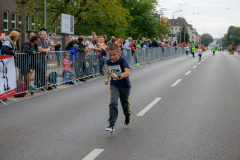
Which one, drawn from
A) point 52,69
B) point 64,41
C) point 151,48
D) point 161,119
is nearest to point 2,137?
point 161,119

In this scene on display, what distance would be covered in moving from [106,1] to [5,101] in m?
25.0

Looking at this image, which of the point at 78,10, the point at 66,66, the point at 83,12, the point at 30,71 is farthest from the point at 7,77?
the point at 83,12

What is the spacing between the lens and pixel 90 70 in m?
15.7

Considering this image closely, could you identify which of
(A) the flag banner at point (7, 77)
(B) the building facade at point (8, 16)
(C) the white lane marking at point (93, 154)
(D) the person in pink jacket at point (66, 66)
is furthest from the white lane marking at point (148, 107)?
(B) the building facade at point (8, 16)

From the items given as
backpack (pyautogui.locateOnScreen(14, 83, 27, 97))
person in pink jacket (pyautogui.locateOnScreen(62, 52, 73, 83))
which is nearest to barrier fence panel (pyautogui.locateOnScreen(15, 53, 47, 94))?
backpack (pyautogui.locateOnScreen(14, 83, 27, 97))

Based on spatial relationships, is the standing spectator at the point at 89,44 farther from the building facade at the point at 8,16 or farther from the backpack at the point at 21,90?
the building facade at the point at 8,16

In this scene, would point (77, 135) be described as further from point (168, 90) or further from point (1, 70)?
point (168, 90)

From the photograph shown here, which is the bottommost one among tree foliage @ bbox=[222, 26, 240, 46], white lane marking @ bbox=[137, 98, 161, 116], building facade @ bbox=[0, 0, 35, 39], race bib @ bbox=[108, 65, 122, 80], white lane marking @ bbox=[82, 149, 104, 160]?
white lane marking @ bbox=[82, 149, 104, 160]

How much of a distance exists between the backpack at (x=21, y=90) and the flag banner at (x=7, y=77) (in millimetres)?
286

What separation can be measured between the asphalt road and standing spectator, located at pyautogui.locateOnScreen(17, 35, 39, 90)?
727mm

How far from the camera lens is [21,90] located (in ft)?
34.0

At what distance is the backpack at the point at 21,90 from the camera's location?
10.2m

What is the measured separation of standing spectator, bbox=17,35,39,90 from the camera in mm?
10297

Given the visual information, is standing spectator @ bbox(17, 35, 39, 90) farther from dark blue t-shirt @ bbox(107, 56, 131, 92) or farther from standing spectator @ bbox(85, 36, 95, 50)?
dark blue t-shirt @ bbox(107, 56, 131, 92)
